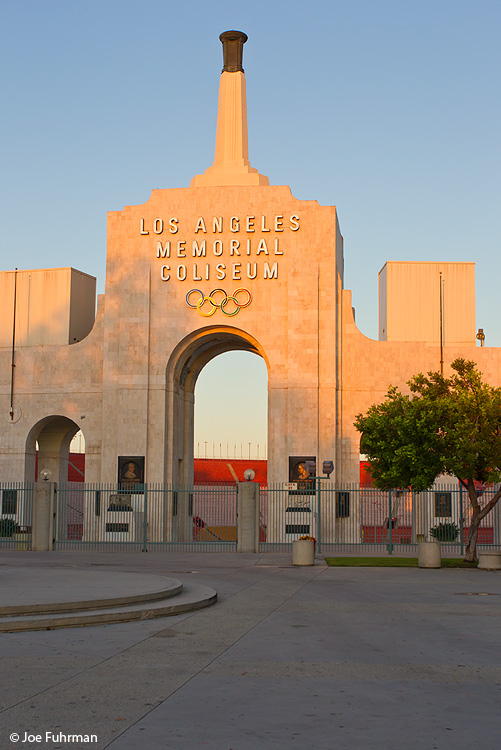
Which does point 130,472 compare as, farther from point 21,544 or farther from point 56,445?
point 56,445

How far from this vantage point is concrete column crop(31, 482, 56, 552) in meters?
37.4

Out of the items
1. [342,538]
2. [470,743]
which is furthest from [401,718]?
[342,538]

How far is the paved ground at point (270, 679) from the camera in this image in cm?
778

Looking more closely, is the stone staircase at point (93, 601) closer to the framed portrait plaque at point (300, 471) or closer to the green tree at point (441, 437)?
the green tree at point (441, 437)

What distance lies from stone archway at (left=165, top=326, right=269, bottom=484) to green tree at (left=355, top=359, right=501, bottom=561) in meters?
18.0

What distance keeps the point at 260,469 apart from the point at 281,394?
53967mm

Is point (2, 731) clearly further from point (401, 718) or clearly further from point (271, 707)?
point (401, 718)

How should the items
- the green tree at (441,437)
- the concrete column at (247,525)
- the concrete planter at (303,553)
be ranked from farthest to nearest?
1. the concrete column at (247,525)
2. the concrete planter at (303,553)
3. the green tree at (441,437)

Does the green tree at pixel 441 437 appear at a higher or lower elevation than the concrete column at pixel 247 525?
higher

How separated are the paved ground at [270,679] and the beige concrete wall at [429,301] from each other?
33.8 meters

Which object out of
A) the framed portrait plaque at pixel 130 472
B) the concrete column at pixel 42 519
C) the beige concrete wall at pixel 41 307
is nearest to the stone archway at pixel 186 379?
the framed portrait plaque at pixel 130 472

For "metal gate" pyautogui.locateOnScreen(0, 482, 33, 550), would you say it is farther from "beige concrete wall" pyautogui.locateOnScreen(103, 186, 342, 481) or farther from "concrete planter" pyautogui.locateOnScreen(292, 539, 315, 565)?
"concrete planter" pyautogui.locateOnScreen(292, 539, 315, 565)

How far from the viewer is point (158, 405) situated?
46344 millimetres

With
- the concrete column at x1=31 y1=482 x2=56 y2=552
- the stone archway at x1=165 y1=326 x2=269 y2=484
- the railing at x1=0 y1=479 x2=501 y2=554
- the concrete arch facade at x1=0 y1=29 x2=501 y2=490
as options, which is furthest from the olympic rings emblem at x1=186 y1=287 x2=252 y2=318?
the concrete column at x1=31 y1=482 x2=56 y2=552
